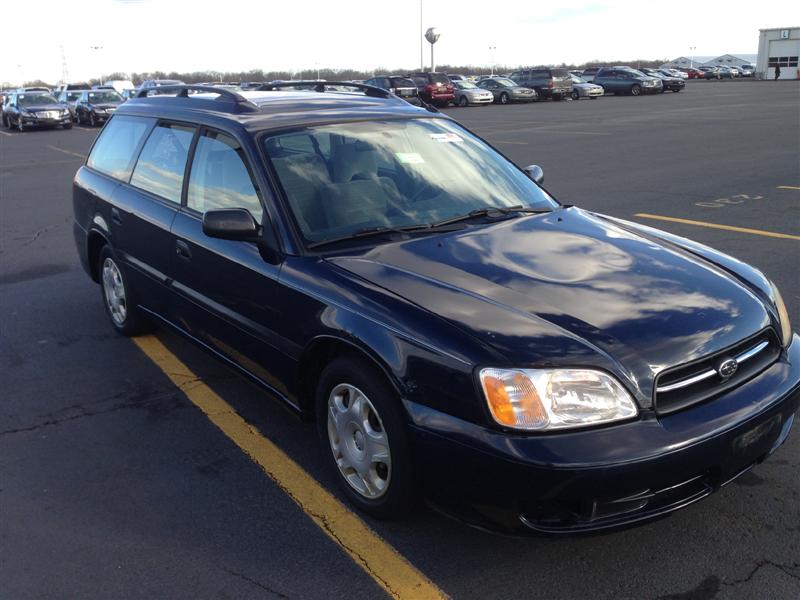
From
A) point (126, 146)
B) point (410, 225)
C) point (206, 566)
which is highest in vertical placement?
point (126, 146)

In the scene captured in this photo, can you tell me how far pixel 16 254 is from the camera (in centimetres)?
830

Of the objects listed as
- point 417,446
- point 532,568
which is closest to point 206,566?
point 417,446

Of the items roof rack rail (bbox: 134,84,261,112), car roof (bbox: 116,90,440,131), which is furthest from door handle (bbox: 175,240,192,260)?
roof rack rail (bbox: 134,84,261,112)

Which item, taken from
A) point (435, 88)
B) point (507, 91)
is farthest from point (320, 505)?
point (507, 91)

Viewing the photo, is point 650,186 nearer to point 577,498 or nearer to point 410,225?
point 410,225

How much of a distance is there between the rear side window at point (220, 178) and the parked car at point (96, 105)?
2998 cm

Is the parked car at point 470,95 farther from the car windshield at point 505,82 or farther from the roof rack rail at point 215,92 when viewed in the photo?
the roof rack rail at point 215,92

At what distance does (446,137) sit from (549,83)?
1626 inches

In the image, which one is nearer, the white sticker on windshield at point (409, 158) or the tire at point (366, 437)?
the tire at point (366, 437)

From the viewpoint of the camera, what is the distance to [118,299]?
549cm

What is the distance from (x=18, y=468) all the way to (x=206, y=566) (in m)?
1.39

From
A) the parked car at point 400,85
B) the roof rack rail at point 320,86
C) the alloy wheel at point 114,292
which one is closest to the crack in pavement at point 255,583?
the alloy wheel at point 114,292

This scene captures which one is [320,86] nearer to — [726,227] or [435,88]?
[726,227]

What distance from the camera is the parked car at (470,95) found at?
1594 inches
